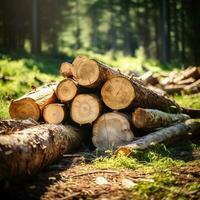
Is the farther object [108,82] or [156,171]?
[108,82]

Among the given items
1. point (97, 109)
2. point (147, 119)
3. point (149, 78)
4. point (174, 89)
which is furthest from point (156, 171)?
point (149, 78)

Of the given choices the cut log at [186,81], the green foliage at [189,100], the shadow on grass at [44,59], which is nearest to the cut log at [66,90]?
the green foliage at [189,100]

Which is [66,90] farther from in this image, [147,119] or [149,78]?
[149,78]

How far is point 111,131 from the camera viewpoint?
707cm

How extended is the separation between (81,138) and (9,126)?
1892mm

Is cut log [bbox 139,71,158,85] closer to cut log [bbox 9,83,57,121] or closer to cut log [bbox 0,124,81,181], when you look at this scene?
cut log [bbox 9,83,57,121]

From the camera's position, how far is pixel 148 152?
20.5 feet

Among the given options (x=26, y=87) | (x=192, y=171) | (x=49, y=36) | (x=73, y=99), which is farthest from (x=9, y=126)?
(x=49, y=36)

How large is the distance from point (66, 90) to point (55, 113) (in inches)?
20.0

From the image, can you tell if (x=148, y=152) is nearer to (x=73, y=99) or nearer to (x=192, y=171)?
(x=192, y=171)

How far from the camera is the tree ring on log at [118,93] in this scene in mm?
7086

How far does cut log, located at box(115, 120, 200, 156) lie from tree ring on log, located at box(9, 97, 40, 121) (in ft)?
6.83

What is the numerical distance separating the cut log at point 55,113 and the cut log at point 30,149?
25.5 inches

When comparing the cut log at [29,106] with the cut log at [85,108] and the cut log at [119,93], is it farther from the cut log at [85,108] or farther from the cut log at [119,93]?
the cut log at [119,93]
